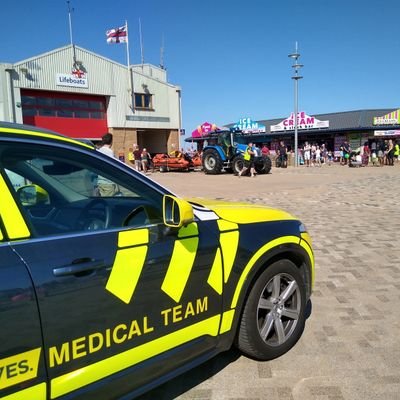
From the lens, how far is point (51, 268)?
1.80 m

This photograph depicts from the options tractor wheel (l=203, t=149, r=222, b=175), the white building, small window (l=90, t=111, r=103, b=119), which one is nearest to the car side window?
tractor wheel (l=203, t=149, r=222, b=175)

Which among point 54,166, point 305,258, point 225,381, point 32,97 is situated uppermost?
point 32,97

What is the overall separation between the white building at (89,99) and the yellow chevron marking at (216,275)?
29319mm

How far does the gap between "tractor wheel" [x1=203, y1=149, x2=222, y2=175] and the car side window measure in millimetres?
19253

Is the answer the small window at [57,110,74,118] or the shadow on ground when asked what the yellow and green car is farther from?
the small window at [57,110,74,118]

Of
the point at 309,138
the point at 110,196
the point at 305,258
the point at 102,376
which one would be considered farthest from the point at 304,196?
the point at 309,138

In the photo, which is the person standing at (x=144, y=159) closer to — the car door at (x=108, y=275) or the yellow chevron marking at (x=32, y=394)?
the car door at (x=108, y=275)

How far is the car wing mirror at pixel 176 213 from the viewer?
2.25 meters

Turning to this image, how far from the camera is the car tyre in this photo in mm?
2832

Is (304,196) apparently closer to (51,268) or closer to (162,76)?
(51,268)

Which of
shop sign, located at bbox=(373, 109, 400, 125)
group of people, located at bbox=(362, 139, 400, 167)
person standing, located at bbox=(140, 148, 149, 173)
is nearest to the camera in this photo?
person standing, located at bbox=(140, 148, 149, 173)

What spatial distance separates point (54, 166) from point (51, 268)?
2.37 ft

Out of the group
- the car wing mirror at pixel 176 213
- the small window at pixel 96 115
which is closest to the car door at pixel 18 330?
the car wing mirror at pixel 176 213

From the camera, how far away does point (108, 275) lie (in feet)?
6.49
